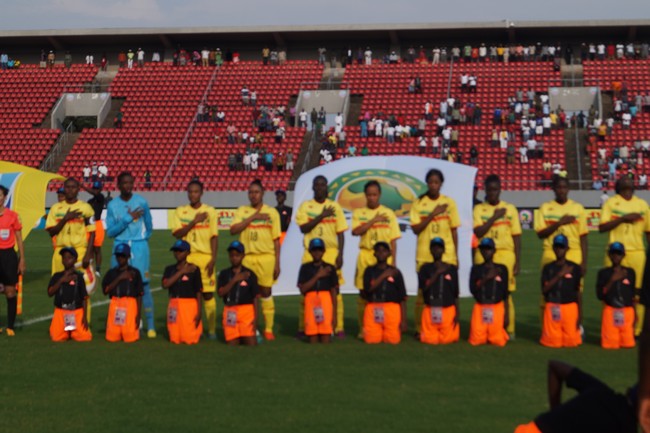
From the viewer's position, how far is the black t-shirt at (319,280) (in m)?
11.8

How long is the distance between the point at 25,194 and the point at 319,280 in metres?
8.10

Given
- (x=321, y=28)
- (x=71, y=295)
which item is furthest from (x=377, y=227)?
(x=321, y=28)

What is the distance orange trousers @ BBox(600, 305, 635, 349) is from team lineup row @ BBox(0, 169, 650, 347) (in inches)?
0.4

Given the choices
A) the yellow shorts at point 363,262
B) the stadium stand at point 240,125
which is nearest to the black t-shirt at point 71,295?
the yellow shorts at point 363,262

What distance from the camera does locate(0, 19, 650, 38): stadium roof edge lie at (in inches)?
1992

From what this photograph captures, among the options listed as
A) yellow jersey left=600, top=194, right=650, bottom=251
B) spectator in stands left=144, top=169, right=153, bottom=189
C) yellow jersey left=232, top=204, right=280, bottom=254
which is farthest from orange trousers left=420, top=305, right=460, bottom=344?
spectator in stands left=144, top=169, right=153, bottom=189

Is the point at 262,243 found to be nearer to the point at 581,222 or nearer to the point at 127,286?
the point at 127,286

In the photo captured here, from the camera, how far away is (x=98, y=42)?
5603cm

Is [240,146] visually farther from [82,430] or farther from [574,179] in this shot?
[82,430]

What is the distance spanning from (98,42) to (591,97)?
1001 inches

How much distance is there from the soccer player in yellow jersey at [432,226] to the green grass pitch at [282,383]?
941mm

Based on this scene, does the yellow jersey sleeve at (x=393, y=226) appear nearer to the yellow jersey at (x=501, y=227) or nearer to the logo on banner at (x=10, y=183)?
the yellow jersey at (x=501, y=227)

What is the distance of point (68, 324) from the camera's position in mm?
11914

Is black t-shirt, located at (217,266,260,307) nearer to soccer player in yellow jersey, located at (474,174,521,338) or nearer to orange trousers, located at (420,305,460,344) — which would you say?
orange trousers, located at (420,305,460,344)
